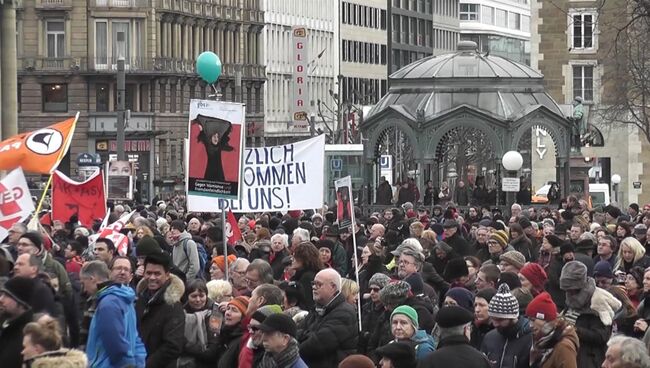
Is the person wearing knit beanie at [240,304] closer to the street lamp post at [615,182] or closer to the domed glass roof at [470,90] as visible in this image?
the domed glass roof at [470,90]

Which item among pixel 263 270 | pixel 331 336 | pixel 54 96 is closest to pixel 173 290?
pixel 331 336

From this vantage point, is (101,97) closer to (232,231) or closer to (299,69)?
(299,69)

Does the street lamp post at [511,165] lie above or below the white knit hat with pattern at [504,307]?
above

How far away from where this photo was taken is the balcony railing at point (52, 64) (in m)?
92.6

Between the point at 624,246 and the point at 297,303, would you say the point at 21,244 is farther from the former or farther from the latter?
the point at 624,246

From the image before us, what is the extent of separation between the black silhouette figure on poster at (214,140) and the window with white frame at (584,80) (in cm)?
5678

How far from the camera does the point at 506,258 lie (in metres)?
18.0

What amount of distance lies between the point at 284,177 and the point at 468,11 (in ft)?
481

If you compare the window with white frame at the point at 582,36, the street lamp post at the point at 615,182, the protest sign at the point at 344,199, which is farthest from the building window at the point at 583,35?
the protest sign at the point at 344,199

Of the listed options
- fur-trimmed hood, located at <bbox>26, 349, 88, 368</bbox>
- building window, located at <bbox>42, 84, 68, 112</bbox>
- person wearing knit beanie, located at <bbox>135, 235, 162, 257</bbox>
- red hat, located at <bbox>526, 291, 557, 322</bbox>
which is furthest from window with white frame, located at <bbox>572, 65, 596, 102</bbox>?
fur-trimmed hood, located at <bbox>26, 349, 88, 368</bbox>

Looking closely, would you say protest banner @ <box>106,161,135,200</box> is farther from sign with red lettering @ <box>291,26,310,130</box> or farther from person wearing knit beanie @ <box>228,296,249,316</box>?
sign with red lettering @ <box>291,26,310,130</box>

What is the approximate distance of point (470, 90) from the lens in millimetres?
45688

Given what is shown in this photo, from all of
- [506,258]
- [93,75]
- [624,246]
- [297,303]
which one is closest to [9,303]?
[297,303]

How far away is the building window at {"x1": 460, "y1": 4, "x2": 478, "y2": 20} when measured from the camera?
557ft
